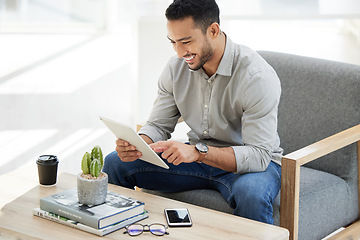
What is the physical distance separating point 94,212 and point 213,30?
3.01ft

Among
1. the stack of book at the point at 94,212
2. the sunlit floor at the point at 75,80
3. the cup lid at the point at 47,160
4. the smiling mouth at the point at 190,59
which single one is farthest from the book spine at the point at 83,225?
the sunlit floor at the point at 75,80

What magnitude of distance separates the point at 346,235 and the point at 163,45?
1.82 meters

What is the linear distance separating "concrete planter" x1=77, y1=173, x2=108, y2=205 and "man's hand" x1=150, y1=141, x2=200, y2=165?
1.03 ft

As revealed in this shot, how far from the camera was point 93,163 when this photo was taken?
1.81 meters

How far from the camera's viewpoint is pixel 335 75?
98.0 inches

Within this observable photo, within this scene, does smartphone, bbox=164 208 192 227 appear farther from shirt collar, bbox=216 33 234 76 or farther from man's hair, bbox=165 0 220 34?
man's hair, bbox=165 0 220 34

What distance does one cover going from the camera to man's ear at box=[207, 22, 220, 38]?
7.45 ft

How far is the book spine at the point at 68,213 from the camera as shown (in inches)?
67.6

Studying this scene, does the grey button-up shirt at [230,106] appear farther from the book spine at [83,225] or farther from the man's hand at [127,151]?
the book spine at [83,225]

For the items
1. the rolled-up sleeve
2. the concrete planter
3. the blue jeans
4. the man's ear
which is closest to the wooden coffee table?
the concrete planter

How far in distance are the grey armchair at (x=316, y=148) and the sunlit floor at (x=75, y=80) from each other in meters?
1.15

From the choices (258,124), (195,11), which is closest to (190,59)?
(195,11)

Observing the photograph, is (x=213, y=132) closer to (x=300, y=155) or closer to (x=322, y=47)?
(x=300, y=155)

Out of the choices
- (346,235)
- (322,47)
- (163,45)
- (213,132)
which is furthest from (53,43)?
(346,235)
